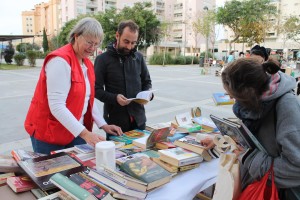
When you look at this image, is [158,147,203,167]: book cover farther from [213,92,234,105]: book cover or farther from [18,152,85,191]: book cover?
[213,92,234,105]: book cover

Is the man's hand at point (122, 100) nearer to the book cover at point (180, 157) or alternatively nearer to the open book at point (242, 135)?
the book cover at point (180, 157)

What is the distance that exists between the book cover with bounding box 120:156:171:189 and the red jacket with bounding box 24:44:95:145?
1.82ft

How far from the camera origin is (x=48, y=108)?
174 centimetres

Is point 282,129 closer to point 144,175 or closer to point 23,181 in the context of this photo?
point 144,175

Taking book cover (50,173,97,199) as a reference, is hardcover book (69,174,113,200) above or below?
below

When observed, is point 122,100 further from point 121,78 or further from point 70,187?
point 70,187

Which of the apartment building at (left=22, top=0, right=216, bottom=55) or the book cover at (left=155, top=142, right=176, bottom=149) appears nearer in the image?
the book cover at (left=155, top=142, right=176, bottom=149)

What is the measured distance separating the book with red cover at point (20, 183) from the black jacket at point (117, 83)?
108 centimetres

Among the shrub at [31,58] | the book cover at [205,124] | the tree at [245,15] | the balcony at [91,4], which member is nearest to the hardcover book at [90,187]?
the book cover at [205,124]

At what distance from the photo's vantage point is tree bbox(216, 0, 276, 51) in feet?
72.4

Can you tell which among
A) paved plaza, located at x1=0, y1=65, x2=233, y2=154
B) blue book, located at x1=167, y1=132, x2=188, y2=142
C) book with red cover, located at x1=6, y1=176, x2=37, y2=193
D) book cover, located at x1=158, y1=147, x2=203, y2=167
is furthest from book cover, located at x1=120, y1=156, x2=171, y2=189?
paved plaza, located at x1=0, y1=65, x2=233, y2=154

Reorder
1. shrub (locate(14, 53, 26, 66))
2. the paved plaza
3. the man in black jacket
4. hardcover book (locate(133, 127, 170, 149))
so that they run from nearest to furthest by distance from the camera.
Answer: hardcover book (locate(133, 127, 170, 149))
the man in black jacket
the paved plaza
shrub (locate(14, 53, 26, 66))

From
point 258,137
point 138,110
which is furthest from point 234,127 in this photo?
point 138,110

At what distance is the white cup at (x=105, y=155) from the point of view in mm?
1475
